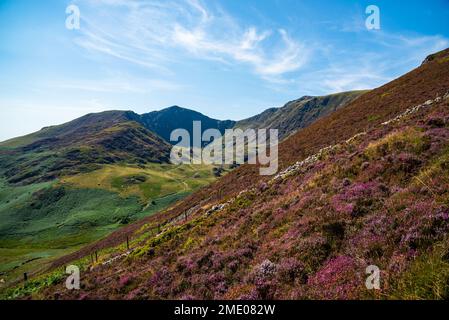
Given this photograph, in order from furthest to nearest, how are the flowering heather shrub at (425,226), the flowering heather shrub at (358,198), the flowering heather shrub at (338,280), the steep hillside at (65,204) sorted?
the steep hillside at (65,204) → the flowering heather shrub at (358,198) → the flowering heather shrub at (425,226) → the flowering heather shrub at (338,280)

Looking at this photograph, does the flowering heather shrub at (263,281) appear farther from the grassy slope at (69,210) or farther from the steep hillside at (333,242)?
the grassy slope at (69,210)

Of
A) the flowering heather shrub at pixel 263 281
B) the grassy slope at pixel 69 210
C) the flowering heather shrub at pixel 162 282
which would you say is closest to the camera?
the flowering heather shrub at pixel 263 281

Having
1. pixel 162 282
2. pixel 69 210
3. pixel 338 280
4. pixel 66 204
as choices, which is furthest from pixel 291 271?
pixel 66 204

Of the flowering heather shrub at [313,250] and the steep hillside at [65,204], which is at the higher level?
the flowering heather shrub at [313,250]

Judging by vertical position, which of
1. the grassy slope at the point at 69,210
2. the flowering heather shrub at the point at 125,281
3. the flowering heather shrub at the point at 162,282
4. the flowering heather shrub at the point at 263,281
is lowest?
the grassy slope at the point at 69,210

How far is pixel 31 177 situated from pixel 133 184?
69933 mm

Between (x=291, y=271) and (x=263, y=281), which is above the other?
(x=291, y=271)

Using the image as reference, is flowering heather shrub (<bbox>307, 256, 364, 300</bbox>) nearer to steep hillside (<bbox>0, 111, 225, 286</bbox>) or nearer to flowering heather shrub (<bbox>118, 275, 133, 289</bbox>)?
flowering heather shrub (<bbox>118, 275, 133, 289</bbox>)

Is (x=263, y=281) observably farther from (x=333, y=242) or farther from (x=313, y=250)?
(x=333, y=242)

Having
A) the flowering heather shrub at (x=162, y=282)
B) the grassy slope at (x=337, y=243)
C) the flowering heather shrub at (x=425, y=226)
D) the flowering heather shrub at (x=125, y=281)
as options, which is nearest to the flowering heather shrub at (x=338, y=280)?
the grassy slope at (x=337, y=243)

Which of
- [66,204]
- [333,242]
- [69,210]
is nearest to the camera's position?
[333,242]

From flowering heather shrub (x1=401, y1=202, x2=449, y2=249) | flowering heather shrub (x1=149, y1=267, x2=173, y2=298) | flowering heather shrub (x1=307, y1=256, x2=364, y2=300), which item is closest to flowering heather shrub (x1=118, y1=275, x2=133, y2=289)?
flowering heather shrub (x1=149, y1=267, x2=173, y2=298)

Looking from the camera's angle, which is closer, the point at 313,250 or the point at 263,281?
the point at 263,281
